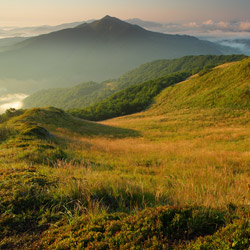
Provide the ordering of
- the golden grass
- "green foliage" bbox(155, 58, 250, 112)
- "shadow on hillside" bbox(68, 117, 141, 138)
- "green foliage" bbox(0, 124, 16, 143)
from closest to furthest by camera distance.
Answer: the golden grass < "green foliage" bbox(0, 124, 16, 143) < "shadow on hillside" bbox(68, 117, 141, 138) < "green foliage" bbox(155, 58, 250, 112)

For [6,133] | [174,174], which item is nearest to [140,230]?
[174,174]

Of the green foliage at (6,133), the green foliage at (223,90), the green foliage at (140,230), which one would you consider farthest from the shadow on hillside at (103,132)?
the green foliage at (140,230)

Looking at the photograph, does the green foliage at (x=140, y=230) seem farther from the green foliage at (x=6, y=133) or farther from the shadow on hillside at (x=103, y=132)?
the shadow on hillside at (x=103, y=132)

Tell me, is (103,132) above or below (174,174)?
below

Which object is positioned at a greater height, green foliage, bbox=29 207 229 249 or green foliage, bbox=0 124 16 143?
green foliage, bbox=29 207 229 249

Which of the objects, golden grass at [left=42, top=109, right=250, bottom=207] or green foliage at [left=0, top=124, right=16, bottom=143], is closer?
golden grass at [left=42, top=109, right=250, bottom=207]

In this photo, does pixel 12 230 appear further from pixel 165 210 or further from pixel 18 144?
pixel 18 144

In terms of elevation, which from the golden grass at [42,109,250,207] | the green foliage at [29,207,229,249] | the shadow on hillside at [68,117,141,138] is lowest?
the shadow on hillside at [68,117,141,138]

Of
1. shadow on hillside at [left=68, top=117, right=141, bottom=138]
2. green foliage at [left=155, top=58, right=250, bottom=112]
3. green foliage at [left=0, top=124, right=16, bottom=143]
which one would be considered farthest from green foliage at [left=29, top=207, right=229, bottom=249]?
green foliage at [left=155, top=58, right=250, bottom=112]

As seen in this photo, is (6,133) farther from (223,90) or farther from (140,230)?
(223,90)

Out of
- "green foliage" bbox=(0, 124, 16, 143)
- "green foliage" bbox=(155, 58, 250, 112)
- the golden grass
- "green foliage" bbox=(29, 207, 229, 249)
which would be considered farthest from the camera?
"green foliage" bbox=(155, 58, 250, 112)

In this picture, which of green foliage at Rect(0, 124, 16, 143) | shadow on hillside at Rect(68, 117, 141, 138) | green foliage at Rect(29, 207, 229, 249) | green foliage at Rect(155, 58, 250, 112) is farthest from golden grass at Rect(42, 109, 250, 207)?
A: green foliage at Rect(155, 58, 250, 112)

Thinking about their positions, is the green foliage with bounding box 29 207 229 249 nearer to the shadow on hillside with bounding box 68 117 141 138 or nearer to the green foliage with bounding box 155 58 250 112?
the shadow on hillside with bounding box 68 117 141 138

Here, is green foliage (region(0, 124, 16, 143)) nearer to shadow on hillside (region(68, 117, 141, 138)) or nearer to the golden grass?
the golden grass
